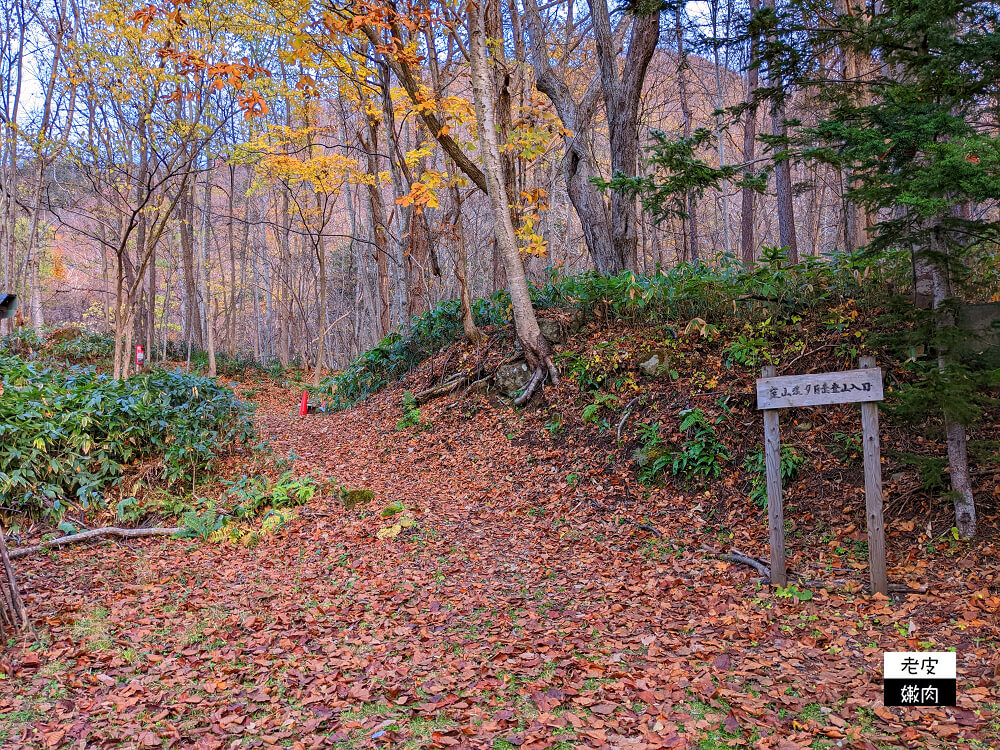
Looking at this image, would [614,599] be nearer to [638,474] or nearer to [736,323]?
[638,474]

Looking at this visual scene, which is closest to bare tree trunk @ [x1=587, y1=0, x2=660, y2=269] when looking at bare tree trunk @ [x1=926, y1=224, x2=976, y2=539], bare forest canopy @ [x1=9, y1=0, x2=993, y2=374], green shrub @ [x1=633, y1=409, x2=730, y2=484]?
bare forest canopy @ [x1=9, y1=0, x2=993, y2=374]

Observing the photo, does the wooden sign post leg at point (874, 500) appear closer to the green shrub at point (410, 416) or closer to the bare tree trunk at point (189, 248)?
the green shrub at point (410, 416)

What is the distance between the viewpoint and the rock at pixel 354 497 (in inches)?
297

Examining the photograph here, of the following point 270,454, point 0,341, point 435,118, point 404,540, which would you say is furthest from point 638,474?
point 0,341

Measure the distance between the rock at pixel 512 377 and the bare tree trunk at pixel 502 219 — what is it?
23cm

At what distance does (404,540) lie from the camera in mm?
6547

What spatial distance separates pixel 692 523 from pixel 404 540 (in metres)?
3.06

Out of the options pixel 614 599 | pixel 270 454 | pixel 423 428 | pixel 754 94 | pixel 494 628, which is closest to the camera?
pixel 494 628

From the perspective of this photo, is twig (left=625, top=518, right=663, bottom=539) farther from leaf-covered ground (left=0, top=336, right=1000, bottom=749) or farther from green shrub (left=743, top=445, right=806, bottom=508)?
green shrub (left=743, top=445, right=806, bottom=508)

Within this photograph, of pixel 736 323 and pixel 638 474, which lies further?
pixel 736 323

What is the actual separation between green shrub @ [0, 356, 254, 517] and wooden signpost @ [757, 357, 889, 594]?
6715mm

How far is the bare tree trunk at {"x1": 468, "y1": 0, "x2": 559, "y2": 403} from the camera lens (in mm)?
8984

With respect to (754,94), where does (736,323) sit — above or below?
below

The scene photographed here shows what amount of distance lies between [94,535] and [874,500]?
7.47 meters
